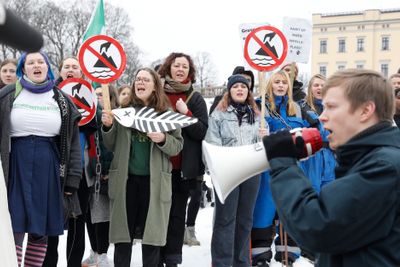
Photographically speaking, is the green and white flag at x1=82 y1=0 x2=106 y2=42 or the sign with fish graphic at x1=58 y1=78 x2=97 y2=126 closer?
the sign with fish graphic at x1=58 y1=78 x2=97 y2=126

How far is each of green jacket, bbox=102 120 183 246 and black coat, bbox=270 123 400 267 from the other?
2568 mm

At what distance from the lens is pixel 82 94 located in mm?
4293

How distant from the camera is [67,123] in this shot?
3.73 m

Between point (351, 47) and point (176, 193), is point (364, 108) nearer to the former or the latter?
point (176, 193)

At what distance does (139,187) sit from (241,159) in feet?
8.03

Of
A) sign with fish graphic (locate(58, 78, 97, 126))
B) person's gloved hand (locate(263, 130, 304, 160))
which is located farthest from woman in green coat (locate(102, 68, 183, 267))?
person's gloved hand (locate(263, 130, 304, 160))

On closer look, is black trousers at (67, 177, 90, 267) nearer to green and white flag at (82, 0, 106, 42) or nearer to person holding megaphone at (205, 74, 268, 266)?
person holding megaphone at (205, 74, 268, 266)

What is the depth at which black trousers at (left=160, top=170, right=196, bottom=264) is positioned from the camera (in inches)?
177

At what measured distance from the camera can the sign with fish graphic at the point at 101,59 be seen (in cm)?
422

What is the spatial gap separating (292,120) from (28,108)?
8.83ft

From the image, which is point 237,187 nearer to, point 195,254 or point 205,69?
point 195,254

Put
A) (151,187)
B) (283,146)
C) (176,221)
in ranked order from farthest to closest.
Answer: (176,221) < (151,187) < (283,146)

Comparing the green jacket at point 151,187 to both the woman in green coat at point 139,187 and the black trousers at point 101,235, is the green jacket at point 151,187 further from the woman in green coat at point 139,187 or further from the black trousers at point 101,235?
the black trousers at point 101,235

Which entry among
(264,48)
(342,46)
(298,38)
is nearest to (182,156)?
(264,48)
